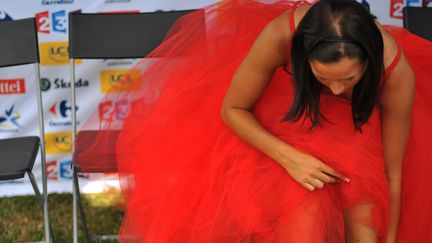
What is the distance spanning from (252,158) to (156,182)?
1.03 feet

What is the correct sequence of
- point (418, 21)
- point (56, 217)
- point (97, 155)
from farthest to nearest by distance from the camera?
point (56, 217)
point (418, 21)
point (97, 155)

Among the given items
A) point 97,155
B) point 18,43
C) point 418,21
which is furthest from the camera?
point 418,21

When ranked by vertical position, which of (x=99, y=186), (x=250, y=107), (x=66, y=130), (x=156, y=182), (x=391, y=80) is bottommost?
(x=99, y=186)

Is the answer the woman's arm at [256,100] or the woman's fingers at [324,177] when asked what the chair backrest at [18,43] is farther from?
the woman's fingers at [324,177]

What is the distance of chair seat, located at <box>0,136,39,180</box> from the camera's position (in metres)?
1.88

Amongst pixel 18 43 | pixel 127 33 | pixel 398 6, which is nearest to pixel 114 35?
pixel 127 33

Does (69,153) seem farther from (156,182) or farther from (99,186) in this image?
(156,182)

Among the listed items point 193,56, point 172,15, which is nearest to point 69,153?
point 172,15

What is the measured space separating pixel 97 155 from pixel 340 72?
1035 mm

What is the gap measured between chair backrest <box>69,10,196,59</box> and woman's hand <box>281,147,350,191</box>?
1.12 metres

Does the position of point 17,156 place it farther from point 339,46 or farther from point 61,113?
point 339,46

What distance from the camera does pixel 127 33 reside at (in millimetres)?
2391

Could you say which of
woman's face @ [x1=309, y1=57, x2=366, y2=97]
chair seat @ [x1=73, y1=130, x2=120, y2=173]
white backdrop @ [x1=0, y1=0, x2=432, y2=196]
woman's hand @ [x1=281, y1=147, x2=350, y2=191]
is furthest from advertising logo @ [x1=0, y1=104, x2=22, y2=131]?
woman's face @ [x1=309, y1=57, x2=366, y2=97]

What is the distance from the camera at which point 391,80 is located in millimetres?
1454
